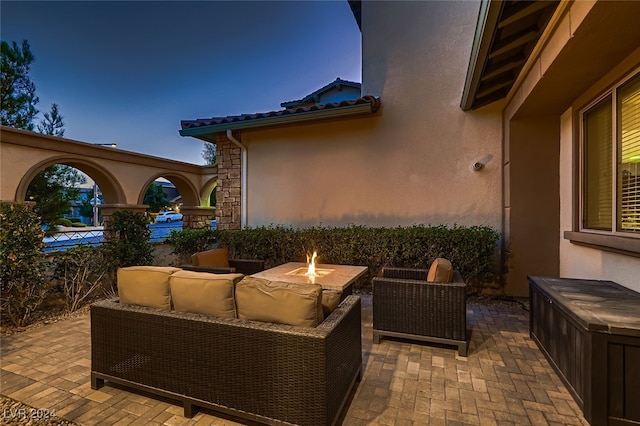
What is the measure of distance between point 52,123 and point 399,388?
15.5 metres

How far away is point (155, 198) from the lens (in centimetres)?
2133

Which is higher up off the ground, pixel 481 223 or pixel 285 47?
pixel 285 47

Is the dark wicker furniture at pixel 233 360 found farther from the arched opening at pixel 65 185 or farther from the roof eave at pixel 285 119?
the arched opening at pixel 65 185

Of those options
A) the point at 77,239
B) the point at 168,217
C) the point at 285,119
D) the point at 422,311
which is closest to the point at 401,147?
the point at 285,119

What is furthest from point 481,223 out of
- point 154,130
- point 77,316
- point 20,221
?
point 154,130

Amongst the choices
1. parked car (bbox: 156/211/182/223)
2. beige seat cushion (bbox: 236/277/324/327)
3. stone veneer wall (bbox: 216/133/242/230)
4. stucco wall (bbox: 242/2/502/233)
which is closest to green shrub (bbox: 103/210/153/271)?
stone veneer wall (bbox: 216/133/242/230)

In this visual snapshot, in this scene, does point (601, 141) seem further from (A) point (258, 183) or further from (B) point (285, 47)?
(B) point (285, 47)

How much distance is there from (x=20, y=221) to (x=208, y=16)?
25.9 feet

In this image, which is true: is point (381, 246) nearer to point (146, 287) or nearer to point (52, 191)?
point (146, 287)

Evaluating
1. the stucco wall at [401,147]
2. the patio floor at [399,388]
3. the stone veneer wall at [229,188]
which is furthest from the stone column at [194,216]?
the patio floor at [399,388]

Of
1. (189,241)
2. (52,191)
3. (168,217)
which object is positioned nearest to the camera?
(189,241)

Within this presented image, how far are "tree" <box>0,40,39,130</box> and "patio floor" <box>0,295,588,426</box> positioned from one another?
35.7ft

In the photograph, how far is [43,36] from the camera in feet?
30.5

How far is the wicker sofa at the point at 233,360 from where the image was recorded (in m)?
1.89
